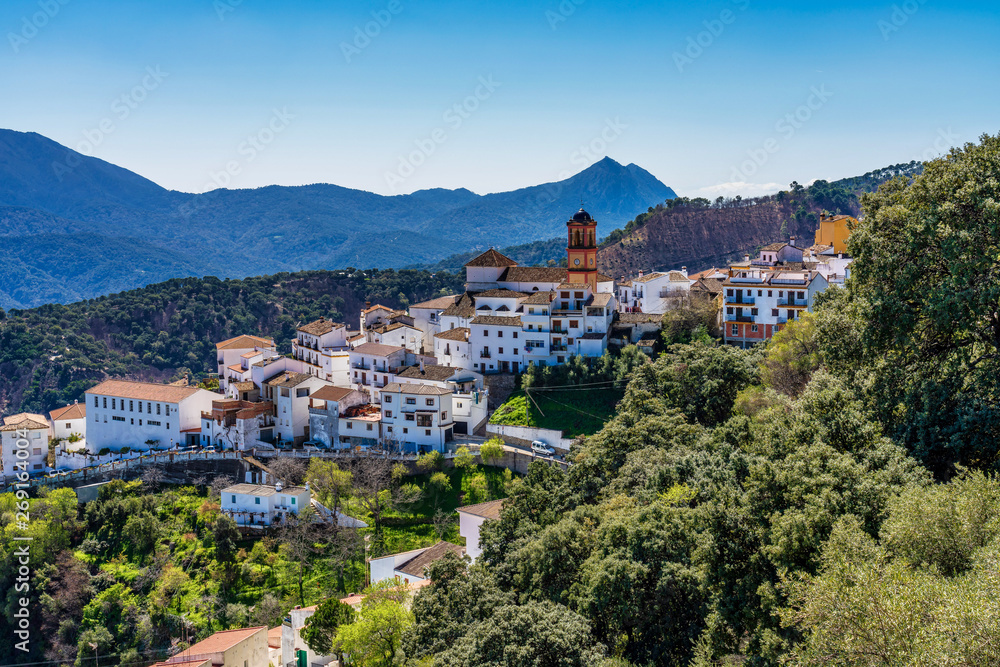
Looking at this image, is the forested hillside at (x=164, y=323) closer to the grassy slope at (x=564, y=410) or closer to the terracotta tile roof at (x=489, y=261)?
the terracotta tile roof at (x=489, y=261)

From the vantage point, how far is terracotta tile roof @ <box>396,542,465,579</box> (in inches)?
1313

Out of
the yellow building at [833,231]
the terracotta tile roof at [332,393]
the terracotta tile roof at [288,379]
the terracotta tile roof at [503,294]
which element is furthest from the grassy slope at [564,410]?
the yellow building at [833,231]

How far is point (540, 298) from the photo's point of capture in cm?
4716

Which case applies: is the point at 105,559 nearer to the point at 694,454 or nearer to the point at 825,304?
the point at 694,454

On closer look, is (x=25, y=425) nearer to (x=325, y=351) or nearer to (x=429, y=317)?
(x=325, y=351)

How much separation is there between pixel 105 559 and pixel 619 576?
114ft

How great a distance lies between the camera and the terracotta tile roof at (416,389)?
43.7 meters

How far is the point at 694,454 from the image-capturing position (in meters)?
25.1

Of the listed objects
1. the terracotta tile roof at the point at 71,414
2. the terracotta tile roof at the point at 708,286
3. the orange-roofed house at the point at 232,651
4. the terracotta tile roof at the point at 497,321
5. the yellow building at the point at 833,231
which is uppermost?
the yellow building at the point at 833,231

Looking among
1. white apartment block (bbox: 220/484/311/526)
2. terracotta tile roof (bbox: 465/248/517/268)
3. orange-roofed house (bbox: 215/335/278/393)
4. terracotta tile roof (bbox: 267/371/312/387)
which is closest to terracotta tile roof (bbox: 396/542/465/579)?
white apartment block (bbox: 220/484/311/526)

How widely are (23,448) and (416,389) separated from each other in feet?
86.8

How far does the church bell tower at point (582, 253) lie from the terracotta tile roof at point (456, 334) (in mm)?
7415

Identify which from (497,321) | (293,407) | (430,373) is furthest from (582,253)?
(293,407)

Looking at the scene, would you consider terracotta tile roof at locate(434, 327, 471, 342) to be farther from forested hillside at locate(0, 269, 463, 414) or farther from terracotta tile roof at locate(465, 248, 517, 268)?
forested hillside at locate(0, 269, 463, 414)
